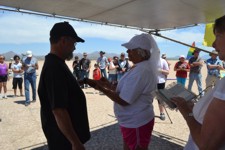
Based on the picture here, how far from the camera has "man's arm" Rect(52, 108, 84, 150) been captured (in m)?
1.72

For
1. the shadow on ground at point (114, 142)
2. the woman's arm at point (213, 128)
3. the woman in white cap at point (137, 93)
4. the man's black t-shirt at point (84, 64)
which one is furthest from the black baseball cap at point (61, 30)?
the man's black t-shirt at point (84, 64)

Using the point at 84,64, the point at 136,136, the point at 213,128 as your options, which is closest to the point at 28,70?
the point at 84,64

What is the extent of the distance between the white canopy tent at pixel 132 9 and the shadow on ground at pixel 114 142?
2186 millimetres

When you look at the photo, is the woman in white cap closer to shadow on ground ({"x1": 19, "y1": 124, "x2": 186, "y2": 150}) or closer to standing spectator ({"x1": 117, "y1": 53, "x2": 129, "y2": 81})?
shadow on ground ({"x1": 19, "y1": 124, "x2": 186, "y2": 150})

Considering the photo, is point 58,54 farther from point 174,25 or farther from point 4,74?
point 4,74

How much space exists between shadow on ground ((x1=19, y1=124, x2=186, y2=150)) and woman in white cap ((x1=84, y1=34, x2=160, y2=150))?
1.80 meters

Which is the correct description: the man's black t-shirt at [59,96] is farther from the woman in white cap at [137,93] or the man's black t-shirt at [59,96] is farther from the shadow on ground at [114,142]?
the shadow on ground at [114,142]

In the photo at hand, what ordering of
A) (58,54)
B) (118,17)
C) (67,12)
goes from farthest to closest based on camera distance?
1. (118,17)
2. (67,12)
3. (58,54)

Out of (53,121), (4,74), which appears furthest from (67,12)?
(4,74)

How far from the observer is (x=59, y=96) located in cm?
171

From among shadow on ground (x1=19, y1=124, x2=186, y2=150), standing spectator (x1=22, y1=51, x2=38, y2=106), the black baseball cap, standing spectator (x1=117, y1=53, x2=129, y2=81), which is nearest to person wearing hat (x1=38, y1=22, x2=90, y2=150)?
the black baseball cap

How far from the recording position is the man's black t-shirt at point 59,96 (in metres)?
1.73

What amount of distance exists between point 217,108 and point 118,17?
3014 mm

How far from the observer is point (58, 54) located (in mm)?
1866
